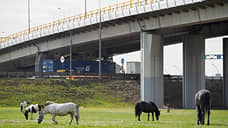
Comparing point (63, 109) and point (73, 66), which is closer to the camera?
point (63, 109)

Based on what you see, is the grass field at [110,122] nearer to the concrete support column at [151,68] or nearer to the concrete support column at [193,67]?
the concrete support column at [151,68]

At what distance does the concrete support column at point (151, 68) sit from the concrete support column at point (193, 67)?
27.0 feet

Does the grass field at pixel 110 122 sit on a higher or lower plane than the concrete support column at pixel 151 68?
lower

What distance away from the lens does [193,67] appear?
70625 millimetres

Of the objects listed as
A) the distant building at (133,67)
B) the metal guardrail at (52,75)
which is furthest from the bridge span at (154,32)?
the distant building at (133,67)

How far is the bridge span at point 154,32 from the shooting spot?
5678 cm

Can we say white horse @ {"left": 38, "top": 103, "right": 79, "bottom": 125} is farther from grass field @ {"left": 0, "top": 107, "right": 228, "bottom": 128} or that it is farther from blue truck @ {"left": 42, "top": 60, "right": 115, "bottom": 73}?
blue truck @ {"left": 42, "top": 60, "right": 115, "bottom": 73}

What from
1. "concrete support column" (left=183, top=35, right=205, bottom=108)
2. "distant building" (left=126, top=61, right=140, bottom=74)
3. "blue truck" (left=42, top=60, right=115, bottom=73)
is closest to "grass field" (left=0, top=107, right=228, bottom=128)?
"concrete support column" (left=183, top=35, right=205, bottom=108)

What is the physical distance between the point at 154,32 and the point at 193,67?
1098 cm

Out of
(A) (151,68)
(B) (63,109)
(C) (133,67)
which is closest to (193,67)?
(A) (151,68)

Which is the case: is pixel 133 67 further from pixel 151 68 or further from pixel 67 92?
pixel 151 68

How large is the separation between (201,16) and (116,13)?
15.9 metres

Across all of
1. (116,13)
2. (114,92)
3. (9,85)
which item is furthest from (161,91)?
(9,85)

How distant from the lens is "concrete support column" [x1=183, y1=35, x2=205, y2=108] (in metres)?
69.9
